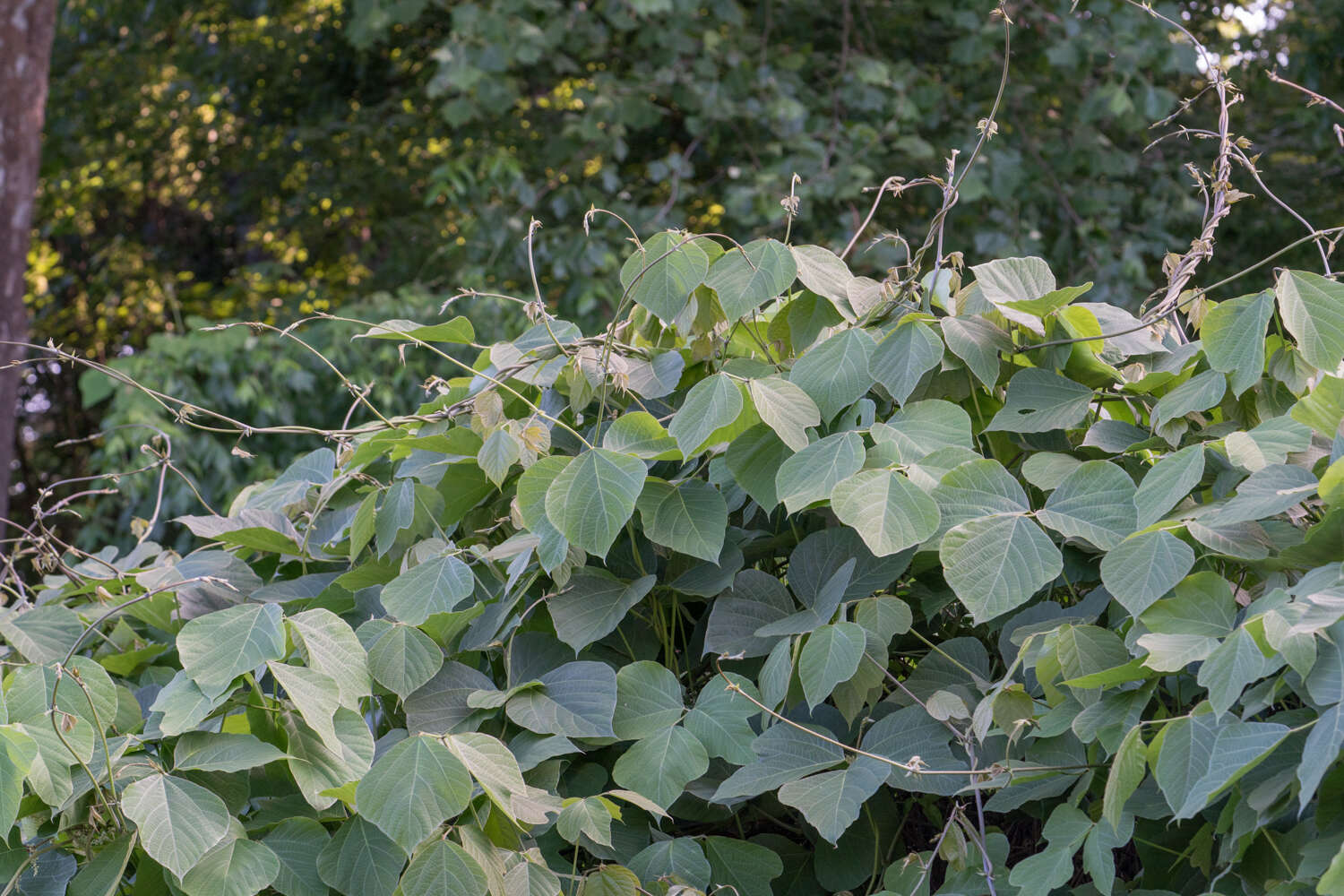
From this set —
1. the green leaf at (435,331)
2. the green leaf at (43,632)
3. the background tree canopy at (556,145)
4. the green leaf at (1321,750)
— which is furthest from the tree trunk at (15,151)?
the green leaf at (1321,750)

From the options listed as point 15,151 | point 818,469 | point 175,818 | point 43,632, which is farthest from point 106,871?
point 15,151

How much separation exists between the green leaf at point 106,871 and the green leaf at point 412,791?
216 mm

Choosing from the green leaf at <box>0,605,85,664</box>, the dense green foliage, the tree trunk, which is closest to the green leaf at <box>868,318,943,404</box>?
the dense green foliage

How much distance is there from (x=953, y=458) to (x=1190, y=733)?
31 cm

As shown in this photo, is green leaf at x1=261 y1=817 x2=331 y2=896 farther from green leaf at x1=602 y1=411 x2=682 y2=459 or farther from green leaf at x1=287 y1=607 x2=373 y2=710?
green leaf at x1=602 y1=411 x2=682 y2=459

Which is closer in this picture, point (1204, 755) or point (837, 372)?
point (1204, 755)

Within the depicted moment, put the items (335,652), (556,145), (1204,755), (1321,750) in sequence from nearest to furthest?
(1321,750), (1204,755), (335,652), (556,145)

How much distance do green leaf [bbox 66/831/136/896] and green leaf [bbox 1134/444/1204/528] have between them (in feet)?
2.73

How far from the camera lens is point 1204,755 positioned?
810 millimetres

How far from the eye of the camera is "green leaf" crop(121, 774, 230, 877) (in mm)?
911

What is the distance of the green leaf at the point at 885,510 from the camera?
0.95 metres

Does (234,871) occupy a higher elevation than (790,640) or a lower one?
lower

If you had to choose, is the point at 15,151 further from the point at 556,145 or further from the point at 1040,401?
the point at 1040,401

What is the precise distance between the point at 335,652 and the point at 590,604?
24 cm
